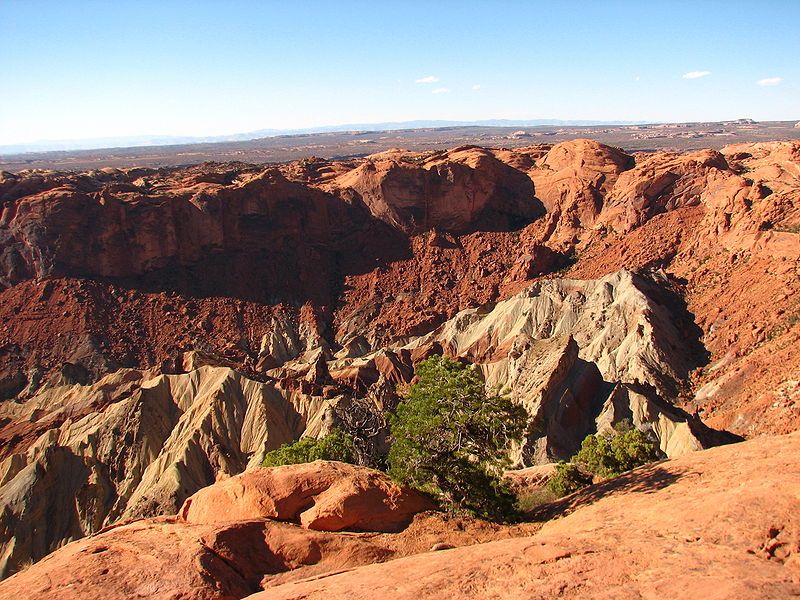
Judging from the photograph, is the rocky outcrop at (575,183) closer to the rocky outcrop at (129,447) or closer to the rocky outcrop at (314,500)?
the rocky outcrop at (129,447)

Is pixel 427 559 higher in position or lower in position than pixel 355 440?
higher

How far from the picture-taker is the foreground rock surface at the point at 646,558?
1112 centimetres

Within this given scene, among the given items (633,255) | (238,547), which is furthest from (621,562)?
(633,255)

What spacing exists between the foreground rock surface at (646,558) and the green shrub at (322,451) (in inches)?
486

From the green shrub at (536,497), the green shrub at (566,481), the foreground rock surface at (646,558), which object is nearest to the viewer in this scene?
the foreground rock surface at (646,558)

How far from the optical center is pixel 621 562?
11.9 metres

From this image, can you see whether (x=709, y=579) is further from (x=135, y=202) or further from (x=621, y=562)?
(x=135, y=202)

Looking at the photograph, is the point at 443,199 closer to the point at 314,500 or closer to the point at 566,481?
the point at 566,481

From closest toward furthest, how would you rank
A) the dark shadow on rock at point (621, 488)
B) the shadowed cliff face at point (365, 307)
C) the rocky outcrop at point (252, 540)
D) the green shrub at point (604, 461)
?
the rocky outcrop at point (252, 540) < the dark shadow on rock at point (621, 488) < the green shrub at point (604, 461) < the shadowed cliff face at point (365, 307)

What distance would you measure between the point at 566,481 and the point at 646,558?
49.0 ft

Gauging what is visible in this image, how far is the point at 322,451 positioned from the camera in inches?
1037

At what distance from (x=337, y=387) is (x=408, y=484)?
96.4 ft

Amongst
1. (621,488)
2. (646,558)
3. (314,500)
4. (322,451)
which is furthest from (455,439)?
(322,451)

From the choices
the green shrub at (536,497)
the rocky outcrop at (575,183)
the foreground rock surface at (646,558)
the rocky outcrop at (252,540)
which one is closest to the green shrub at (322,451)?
the green shrub at (536,497)
